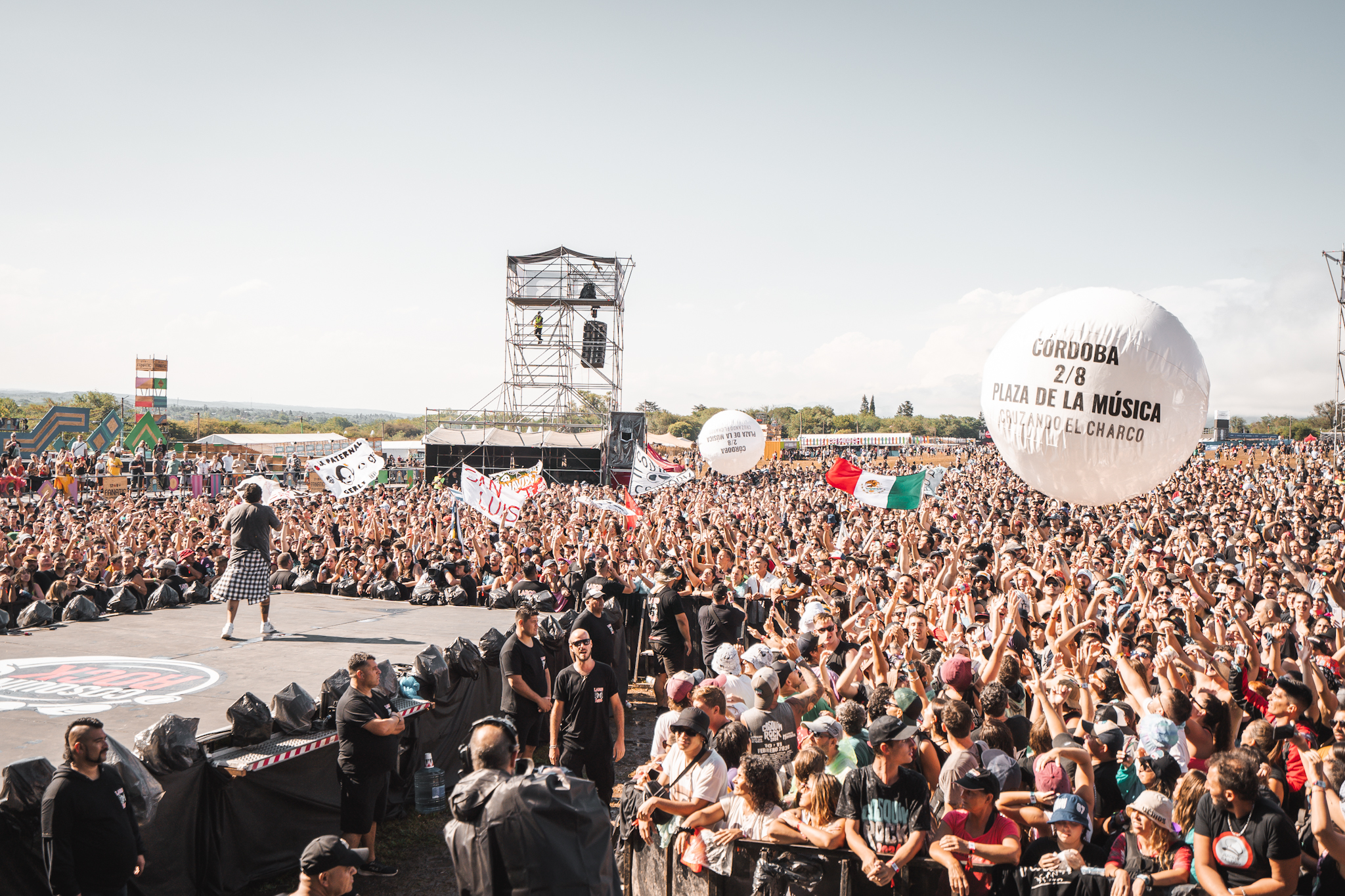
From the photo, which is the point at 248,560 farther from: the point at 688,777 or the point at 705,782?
the point at 705,782

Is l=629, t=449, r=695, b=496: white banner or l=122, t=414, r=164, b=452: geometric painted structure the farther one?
l=122, t=414, r=164, b=452: geometric painted structure

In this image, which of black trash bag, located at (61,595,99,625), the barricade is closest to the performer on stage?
black trash bag, located at (61,595,99,625)

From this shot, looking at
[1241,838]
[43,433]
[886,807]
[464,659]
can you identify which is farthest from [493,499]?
[43,433]

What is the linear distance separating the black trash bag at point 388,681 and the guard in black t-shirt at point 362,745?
1.59ft

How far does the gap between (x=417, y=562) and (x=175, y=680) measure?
6.45m

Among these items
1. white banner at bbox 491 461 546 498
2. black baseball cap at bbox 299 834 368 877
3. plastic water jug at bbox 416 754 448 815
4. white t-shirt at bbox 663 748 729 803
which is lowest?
plastic water jug at bbox 416 754 448 815

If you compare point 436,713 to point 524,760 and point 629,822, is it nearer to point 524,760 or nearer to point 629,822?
point 629,822

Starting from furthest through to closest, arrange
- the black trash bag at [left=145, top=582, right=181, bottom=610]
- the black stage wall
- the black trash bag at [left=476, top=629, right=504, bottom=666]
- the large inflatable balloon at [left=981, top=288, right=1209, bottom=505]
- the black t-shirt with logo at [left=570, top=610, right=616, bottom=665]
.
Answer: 1. the black stage wall
2. the black trash bag at [left=145, top=582, right=181, bottom=610]
3. the black trash bag at [left=476, top=629, right=504, bottom=666]
4. the black t-shirt with logo at [left=570, top=610, right=616, bottom=665]
5. the large inflatable balloon at [left=981, top=288, right=1209, bottom=505]

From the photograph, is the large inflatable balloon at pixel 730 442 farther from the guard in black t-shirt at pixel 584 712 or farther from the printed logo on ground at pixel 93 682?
the guard in black t-shirt at pixel 584 712

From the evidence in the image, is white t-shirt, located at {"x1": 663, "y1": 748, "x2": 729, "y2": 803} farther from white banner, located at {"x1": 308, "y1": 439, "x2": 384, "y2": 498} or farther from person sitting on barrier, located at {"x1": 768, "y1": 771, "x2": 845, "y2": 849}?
white banner, located at {"x1": 308, "y1": 439, "x2": 384, "y2": 498}

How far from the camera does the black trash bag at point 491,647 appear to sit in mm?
8117

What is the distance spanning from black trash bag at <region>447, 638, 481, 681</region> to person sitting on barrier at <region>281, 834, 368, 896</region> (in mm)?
4276

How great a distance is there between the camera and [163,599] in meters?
10.7

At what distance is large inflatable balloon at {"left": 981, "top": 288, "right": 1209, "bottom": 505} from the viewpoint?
5320 millimetres
